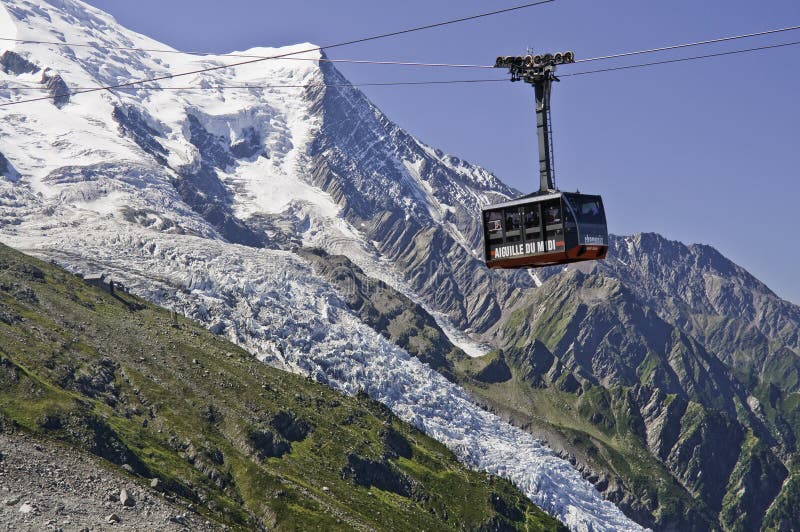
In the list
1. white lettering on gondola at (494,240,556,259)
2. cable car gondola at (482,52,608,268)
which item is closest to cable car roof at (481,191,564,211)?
cable car gondola at (482,52,608,268)

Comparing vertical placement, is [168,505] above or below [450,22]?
below

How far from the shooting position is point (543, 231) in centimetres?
6869

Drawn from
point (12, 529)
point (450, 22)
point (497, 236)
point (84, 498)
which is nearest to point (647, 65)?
point (450, 22)

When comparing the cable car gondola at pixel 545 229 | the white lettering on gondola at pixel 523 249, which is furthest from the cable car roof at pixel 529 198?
the white lettering on gondola at pixel 523 249

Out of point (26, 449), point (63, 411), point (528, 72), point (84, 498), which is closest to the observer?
point (528, 72)

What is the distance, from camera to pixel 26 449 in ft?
375

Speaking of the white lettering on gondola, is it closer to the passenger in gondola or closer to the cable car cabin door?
the cable car cabin door

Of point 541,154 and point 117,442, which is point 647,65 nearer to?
point 541,154

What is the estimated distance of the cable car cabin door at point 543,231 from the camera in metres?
67.9

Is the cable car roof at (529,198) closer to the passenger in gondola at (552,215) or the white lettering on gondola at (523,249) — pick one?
the passenger in gondola at (552,215)

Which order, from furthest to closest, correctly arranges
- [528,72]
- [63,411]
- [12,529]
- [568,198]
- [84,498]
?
[63,411] < [84,498] < [12,529] < [568,198] < [528,72]

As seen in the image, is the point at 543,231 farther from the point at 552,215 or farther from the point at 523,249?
the point at 523,249

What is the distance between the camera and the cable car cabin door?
2672 inches

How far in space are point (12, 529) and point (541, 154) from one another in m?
62.5
